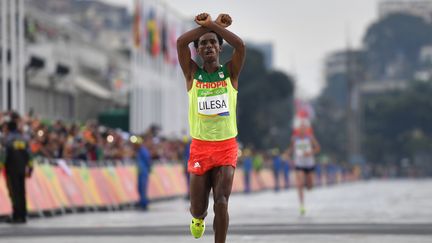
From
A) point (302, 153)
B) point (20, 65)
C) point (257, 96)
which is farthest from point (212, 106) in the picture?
point (257, 96)

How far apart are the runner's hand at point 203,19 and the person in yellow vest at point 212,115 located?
102 millimetres

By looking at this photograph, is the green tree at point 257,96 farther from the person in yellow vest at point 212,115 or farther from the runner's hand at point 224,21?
the runner's hand at point 224,21

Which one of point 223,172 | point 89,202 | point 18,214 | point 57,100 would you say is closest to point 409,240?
point 223,172

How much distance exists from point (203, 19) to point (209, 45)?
0.26 metres

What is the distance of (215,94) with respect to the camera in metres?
12.6

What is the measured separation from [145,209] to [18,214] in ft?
25.6

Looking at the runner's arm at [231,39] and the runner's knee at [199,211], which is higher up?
the runner's arm at [231,39]

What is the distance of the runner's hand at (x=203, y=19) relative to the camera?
1230cm

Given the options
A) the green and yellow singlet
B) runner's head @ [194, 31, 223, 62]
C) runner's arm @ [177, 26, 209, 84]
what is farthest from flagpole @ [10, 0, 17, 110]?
runner's head @ [194, 31, 223, 62]

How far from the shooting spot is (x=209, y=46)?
490 inches

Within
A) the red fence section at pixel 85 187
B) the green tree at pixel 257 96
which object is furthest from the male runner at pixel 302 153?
the green tree at pixel 257 96

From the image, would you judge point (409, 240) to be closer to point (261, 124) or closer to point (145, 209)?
point (145, 209)

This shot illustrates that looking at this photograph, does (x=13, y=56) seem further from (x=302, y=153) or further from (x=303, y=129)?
(x=302, y=153)

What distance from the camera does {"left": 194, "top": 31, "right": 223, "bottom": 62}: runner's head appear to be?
12438 mm
